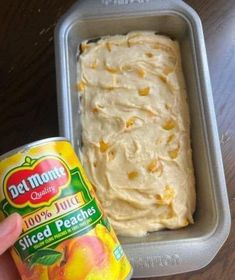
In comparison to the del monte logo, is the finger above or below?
below

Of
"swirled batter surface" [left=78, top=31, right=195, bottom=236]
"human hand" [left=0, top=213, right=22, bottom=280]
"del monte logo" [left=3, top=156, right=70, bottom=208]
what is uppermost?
"del monte logo" [left=3, top=156, right=70, bottom=208]

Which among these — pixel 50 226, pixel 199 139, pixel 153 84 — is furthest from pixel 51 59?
pixel 50 226

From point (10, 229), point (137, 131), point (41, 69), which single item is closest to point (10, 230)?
point (10, 229)

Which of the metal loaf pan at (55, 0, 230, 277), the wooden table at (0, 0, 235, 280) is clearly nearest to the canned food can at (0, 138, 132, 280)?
the metal loaf pan at (55, 0, 230, 277)

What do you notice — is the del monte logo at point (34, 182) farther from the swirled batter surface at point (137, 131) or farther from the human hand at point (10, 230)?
the swirled batter surface at point (137, 131)

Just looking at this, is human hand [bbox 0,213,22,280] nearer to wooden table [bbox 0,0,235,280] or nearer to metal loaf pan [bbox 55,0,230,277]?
metal loaf pan [bbox 55,0,230,277]

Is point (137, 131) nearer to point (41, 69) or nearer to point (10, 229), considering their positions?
point (41, 69)
